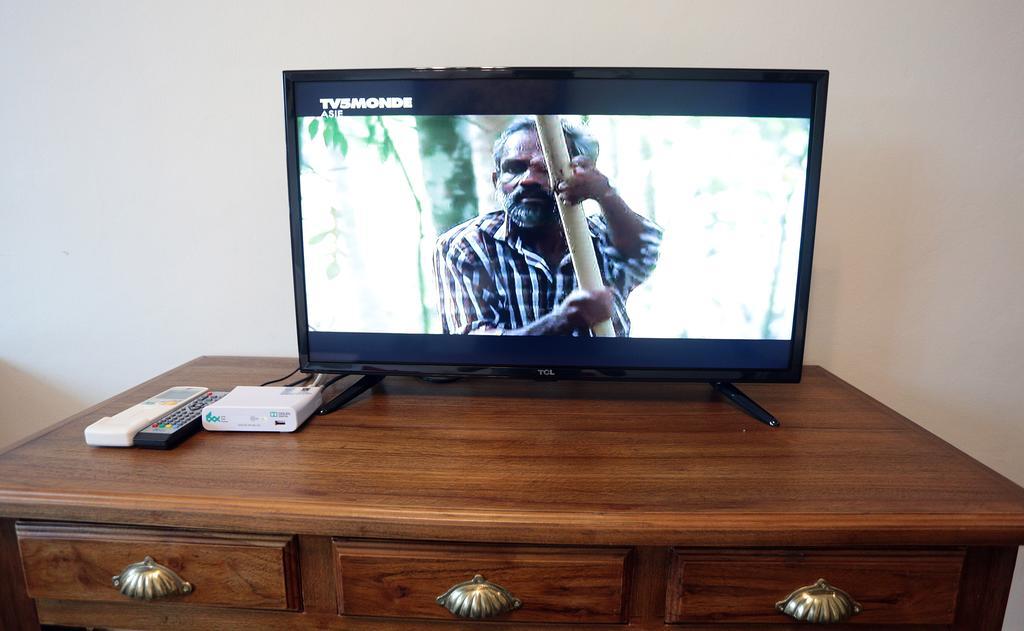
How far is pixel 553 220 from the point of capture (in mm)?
895

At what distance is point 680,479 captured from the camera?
0.71m

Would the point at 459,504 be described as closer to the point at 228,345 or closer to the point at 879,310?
the point at 228,345

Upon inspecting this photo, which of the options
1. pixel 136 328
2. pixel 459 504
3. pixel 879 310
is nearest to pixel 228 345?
pixel 136 328

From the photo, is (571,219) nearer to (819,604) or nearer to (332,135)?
(332,135)

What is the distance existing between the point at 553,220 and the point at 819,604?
661 millimetres

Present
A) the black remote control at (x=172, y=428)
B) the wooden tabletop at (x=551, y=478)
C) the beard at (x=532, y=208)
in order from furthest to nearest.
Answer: the beard at (x=532, y=208)
the black remote control at (x=172, y=428)
the wooden tabletop at (x=551, y=478)

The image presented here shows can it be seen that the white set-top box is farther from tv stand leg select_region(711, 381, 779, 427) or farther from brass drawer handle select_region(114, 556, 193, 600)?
tv stand leg select_region(711, 381, 779, 427)

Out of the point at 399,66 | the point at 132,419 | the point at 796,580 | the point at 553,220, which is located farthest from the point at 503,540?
the point at 399,66

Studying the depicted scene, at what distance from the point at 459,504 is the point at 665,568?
0.28 m

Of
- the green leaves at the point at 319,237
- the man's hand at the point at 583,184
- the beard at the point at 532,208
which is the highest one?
the man's hand at the point at 583,184

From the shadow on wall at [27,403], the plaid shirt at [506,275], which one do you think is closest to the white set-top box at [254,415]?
the plaid shirt at [506,275]

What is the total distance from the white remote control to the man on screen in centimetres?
49

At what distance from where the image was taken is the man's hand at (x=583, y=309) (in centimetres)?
91

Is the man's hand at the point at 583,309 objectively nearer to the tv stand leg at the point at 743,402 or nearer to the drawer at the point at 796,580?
the tv stand leg at the point at 743,402
